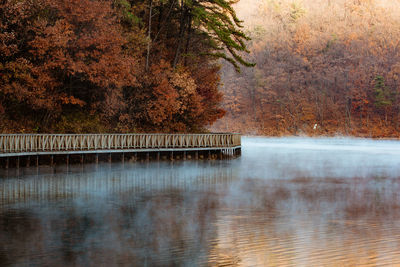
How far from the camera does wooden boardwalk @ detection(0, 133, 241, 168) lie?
25172 millimetres

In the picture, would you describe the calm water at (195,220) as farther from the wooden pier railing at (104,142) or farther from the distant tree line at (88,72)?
the distant tree line at (88,72)

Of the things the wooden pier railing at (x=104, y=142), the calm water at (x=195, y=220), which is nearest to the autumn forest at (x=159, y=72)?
the wooden pier railing at (x=104, y=142)

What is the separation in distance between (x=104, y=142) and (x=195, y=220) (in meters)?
17.8

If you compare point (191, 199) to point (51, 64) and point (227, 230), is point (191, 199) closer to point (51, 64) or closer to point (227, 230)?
point (227, 230)

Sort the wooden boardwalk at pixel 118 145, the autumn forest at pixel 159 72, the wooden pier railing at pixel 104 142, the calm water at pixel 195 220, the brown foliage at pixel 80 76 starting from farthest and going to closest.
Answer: the autumn forest at pixel 159 72, the brown foliage at pixel 80 76, the wooden boardwalk at pixel 118 145, the wooden pier railing at pixel 104 142, the calm water at pixel 195 220

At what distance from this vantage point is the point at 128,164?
2898 cm

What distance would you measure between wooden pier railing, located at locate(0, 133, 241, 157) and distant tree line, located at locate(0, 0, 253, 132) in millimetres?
1743

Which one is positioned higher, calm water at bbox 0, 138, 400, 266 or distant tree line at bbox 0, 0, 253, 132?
distant tree line at bbox 0, 0, 253, 132

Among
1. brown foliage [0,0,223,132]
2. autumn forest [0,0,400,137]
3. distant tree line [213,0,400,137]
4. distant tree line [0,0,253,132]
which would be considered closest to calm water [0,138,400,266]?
brown foliage [0,0,223,132]

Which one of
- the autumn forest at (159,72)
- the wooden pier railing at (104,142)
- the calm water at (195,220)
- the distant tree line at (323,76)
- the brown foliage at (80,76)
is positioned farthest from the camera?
the distant tree line at (323,76)

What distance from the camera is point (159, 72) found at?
113 ft

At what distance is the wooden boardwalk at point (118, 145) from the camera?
25.2m

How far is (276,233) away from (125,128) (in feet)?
77.5

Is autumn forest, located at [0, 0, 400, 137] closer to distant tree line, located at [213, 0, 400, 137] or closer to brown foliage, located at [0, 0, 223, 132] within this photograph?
brown foliage, located at [0, 0, 223, 132]
